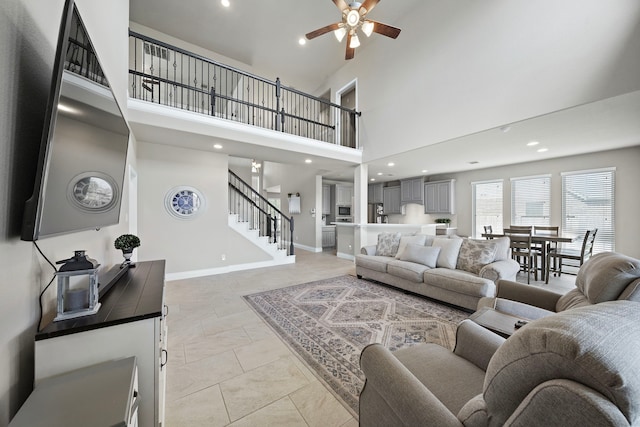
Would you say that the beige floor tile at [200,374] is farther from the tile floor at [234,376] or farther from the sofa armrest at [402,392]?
the sofa armrest at [402,392]

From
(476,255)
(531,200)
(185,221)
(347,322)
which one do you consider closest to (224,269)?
(185,221)

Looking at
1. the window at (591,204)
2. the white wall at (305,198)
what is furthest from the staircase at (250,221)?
the window at (591,204)

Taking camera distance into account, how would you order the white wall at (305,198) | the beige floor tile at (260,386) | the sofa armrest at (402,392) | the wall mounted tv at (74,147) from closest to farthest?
the sofa armrest at (402,392)
the wall mounted tv at (74,147)
the beige floor tile at (260,386)
the white wall at (305,198)

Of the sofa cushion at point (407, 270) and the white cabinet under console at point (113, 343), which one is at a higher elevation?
the white cabinet under console at point (113, 343)

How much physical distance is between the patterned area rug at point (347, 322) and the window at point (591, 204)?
4.40m

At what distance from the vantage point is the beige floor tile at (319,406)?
1.50 meters

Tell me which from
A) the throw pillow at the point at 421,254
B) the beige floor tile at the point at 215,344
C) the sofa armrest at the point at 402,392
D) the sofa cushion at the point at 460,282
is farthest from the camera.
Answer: the throw pillow at the point at 421,254

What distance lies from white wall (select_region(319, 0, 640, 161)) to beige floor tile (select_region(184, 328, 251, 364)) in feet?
14.2

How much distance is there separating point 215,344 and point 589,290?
118 inches

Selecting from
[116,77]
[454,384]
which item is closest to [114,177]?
[116,77]

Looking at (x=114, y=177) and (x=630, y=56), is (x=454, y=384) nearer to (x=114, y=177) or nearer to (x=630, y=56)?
(x=114, y=177)

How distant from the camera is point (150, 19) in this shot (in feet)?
16.1

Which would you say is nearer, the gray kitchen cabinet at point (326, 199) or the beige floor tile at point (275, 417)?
the beige floor tile at point (275, 417)

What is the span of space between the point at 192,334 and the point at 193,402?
1026mm
